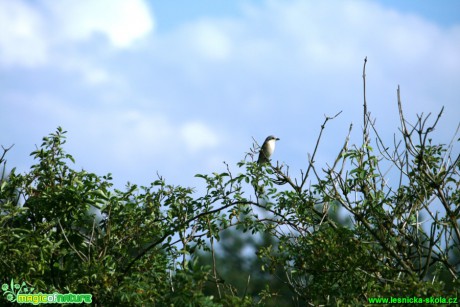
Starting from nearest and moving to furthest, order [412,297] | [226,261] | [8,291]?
A: 1. [412,297]
2. [8,291]
3. [226,261]

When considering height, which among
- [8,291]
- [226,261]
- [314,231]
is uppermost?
[226,261]

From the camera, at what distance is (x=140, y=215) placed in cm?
969

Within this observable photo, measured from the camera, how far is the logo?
830 centimetres

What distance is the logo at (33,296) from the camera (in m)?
8.30

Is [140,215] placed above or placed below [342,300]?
above

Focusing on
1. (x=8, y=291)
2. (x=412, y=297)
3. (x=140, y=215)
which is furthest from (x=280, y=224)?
(x=8, y=291)

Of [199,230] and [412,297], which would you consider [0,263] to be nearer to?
[199,230]

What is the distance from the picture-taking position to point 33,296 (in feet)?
27.3

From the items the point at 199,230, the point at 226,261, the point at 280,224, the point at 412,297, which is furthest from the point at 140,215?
the point at 226,261

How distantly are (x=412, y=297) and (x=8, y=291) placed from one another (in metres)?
4.92

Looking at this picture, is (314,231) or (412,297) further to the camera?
(314,231)

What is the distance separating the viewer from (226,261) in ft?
159

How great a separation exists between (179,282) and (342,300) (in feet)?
8.11

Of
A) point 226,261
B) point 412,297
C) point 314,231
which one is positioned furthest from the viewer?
point 226,261
